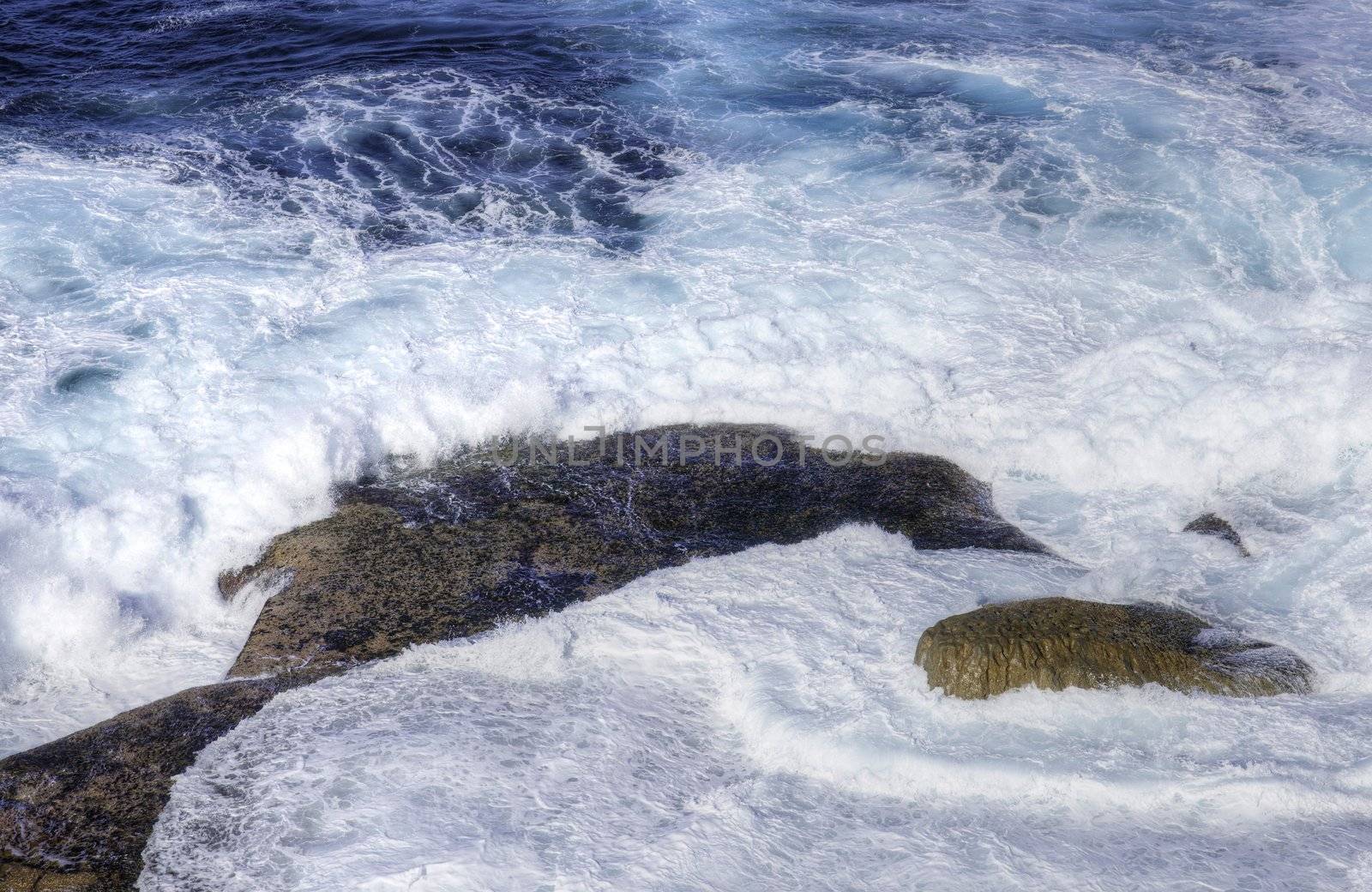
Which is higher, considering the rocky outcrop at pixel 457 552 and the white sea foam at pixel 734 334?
the white sea foam at pixel 734 334

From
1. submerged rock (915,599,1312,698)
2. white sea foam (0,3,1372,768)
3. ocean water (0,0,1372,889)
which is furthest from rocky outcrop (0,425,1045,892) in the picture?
submerged rock (915,599,1312,698)

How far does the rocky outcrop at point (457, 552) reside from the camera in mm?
5262

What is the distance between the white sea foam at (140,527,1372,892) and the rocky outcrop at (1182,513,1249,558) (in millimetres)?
846

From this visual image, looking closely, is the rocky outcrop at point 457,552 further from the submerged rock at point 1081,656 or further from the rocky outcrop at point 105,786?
the submerged rock at point 1081,656

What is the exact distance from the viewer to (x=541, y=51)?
16.4 m

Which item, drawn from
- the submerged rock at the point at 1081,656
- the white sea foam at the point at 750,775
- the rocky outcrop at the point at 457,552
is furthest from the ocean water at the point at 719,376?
the rocky outcrop at the point at 457,552

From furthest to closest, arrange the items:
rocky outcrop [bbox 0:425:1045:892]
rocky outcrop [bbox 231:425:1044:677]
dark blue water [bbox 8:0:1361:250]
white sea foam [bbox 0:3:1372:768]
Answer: dark blue water [bbox 8:0:1361:250] → white sea foam [bbox 0:3:1372:768] → rocky outcrop [bbox 231:425:1044:677] → rocky outcrop [bbox 0:425:1045:892]

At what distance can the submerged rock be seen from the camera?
5887 mm

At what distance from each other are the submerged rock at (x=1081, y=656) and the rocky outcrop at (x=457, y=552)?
3.90ft

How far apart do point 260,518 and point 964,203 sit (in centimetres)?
815

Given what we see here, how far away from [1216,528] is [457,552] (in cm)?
520

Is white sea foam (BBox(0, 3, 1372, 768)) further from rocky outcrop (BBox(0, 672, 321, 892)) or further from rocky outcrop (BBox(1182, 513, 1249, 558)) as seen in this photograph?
rocky outcrop (BBox(0, 672, 321, 892))

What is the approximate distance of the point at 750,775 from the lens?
5.52m

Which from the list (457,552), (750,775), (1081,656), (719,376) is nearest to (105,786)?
(457,552)
